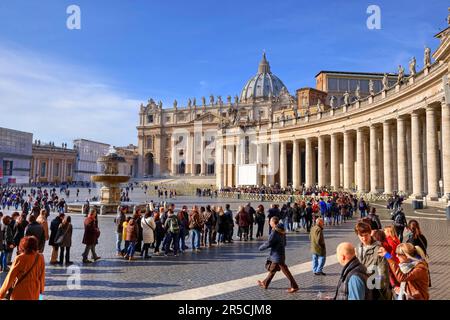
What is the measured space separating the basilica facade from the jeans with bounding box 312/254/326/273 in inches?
603

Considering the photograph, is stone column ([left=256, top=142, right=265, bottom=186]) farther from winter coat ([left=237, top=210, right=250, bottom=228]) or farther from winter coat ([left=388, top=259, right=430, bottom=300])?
winter coat ([left=388, top=259, right=430, bottom=300])

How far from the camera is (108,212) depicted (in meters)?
25.2

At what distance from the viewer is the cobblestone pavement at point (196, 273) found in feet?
23.7

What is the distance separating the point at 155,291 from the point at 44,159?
365ft

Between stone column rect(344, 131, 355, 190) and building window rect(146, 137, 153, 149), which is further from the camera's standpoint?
building window rect(146, 137, 153, 149)

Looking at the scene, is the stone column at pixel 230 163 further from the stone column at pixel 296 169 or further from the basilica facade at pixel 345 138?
the stone column at pixel 296 169

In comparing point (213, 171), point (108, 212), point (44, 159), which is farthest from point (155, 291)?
Result: point (44, 159)

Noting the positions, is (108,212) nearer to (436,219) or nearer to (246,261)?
(246,261)

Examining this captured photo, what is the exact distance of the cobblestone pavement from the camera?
7215 mm

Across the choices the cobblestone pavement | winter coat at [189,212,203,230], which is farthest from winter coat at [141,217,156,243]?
winter coat at [189,212,203,230]

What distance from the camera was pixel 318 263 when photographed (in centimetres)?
888

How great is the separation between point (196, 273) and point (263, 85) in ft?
427

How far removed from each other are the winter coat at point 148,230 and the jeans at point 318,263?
506cm

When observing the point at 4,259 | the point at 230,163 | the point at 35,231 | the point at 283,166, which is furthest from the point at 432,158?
the point at 230,163
